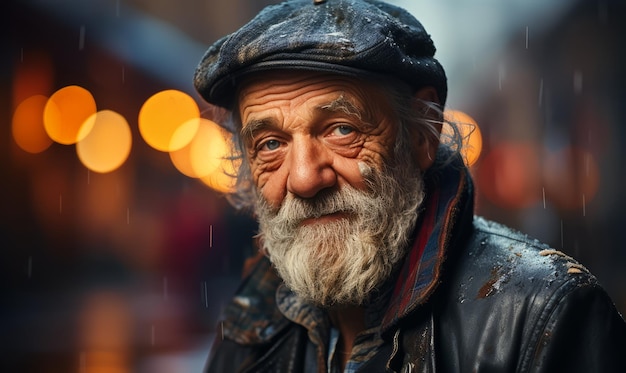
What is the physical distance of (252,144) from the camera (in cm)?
252

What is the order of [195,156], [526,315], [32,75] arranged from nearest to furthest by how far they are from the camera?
[526,315] → [32,75] → [195,156]

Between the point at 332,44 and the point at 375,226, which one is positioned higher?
the point at 332,44

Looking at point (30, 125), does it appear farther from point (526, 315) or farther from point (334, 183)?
point (526, 315)

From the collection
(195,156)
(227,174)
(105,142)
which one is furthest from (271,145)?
(195,156)

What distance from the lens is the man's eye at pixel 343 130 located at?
2357 mm

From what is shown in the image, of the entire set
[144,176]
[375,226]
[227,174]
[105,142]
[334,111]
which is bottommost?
[144,176]

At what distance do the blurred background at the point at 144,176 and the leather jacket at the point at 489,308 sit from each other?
5.13 meters

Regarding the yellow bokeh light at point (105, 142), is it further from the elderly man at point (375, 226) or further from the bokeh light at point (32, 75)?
the elderly man at point (375, 226)

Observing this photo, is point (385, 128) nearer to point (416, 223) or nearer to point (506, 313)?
point (416, 223)

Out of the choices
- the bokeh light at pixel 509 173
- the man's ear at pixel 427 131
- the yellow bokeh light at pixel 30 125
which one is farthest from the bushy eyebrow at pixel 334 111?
the bokeh light at pixel 509 173

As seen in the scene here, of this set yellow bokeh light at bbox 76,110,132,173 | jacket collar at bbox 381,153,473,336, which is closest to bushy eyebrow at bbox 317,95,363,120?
jacket collar at bbox 381,153,473,336

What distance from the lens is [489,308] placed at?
2.01 meters

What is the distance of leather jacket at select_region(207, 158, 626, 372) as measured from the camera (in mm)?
1863

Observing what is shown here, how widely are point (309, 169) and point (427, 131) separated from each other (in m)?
0.53
